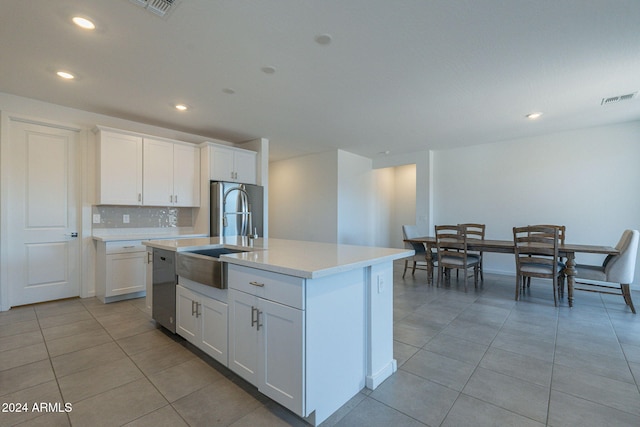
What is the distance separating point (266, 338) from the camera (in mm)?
1576

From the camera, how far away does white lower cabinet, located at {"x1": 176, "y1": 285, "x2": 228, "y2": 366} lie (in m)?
1.92

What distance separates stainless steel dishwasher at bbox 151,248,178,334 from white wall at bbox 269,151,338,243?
3.65 meters

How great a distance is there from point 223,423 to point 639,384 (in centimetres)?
267

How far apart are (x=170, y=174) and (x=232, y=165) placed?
3.15ft

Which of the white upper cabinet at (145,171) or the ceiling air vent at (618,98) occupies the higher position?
the ceiling air vent at (618,98)

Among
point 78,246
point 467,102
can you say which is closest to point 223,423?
point 78,246

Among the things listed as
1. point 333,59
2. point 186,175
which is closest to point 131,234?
point 186,175

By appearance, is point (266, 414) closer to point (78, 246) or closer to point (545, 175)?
point (78, 246)

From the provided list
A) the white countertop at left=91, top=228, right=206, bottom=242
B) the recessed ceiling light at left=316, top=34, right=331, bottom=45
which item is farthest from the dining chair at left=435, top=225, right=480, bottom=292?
the white countertop at left=91, top=228, right=206, bottom=242

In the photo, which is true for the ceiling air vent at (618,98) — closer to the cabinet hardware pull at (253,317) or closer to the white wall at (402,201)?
the white wall at (402,201)

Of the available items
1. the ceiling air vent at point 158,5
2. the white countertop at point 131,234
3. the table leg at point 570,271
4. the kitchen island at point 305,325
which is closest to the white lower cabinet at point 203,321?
the kitchen island at point 305,325

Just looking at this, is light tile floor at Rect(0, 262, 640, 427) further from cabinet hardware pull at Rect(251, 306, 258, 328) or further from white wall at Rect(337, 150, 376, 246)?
white wall at Rect(337, 150, 376, 246)

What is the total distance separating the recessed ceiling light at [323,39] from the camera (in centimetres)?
218

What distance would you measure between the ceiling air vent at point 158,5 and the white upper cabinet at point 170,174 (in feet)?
8.23
